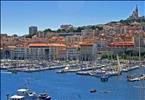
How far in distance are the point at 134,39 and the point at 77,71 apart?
441 inches

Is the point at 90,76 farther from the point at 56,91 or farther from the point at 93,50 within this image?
the point at 93,50

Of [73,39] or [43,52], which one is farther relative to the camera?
[73,39]

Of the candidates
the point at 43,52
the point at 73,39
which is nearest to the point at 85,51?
the point at 43,52

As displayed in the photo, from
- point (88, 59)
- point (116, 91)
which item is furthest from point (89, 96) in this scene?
point (88, 59)

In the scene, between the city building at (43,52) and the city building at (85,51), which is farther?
the city building at (43,52)

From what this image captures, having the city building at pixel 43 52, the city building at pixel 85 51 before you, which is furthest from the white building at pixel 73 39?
the city building at pixel 85 51

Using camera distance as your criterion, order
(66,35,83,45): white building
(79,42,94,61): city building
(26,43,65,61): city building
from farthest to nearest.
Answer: (66,35,83,45): white building → (26,43,65,61): city building → (79,42,94,61): city building

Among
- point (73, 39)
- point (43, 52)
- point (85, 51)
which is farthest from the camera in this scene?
point (73, 39)

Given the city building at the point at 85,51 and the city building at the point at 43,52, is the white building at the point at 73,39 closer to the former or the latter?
the city building at the point at 43,52

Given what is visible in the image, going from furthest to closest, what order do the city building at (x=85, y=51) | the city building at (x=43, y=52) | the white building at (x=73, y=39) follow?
the white building at (x=73, y=39) < the city building at (x=43, y=52) < the city building at (x=85, y=51)

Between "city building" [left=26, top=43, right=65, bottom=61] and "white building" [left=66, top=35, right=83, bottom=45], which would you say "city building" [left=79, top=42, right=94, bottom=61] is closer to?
"city building" [left=26, top=43, right=65, bottom=61]

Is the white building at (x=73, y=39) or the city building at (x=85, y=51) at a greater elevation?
the white building at (x=73, y=39)

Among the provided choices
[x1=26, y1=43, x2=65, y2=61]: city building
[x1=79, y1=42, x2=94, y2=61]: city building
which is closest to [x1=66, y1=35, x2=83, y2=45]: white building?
[x1=26, y1=43, x2=65, y2=61]: city building

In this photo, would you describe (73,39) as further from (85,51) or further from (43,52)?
(85,51)
